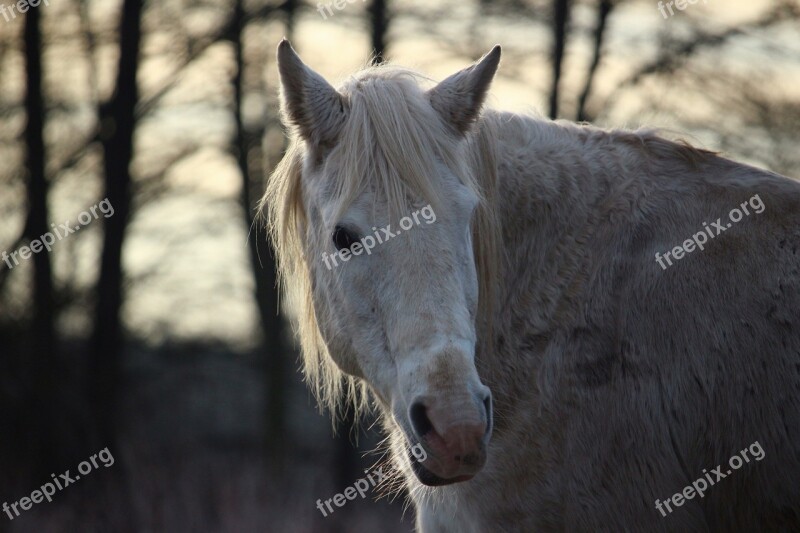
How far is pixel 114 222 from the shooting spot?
11.6 meters

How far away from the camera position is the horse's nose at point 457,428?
9.57 feet

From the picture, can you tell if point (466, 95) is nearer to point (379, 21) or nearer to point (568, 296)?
point (568, 296)

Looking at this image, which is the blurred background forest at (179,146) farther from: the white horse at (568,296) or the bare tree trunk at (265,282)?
the white horse at (568,296)

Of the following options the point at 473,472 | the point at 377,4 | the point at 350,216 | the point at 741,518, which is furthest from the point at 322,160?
the point at 377,4

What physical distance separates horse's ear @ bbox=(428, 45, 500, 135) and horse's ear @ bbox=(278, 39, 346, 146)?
16.9 inches

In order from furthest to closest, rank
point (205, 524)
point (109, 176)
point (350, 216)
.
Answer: point (109, 176) → point (205, 524) → point (350, 216)

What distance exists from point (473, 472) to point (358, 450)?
33.0ft

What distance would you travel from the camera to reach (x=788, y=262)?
3.68m

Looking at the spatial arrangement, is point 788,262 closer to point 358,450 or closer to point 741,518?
point 741,518

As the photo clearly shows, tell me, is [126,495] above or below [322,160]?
below

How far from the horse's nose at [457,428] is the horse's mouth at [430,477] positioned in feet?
0.31

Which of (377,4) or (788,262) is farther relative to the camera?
(377,4)

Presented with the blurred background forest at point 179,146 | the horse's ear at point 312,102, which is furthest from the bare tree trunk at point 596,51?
the horse's ear at point 312,102

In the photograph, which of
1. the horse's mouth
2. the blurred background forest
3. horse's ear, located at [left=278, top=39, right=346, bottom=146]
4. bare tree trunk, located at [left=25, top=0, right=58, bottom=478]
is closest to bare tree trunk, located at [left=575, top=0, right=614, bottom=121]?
the blurred background forest
